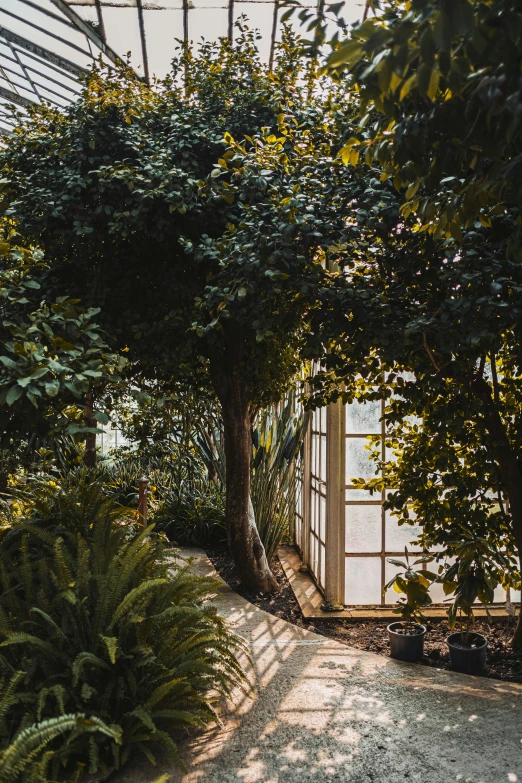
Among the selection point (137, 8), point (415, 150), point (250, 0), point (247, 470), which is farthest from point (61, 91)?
point (415, 150)

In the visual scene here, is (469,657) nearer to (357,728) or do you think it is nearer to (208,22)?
(357,728)

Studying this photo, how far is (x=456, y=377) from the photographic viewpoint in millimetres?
3617

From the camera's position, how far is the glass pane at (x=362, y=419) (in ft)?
16.1

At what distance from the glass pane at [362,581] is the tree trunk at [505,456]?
1.19 metres

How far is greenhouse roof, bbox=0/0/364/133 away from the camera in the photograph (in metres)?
6.71

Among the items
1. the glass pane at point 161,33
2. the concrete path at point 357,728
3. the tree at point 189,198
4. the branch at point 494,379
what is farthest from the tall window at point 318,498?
the glass pane at point 161,33

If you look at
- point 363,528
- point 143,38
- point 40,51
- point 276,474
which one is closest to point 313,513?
point 276,474

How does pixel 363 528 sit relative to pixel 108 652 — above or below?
above

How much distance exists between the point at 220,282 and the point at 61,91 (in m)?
6.37

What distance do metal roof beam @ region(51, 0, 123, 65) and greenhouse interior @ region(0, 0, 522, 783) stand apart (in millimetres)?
2852

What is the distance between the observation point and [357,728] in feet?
9.27

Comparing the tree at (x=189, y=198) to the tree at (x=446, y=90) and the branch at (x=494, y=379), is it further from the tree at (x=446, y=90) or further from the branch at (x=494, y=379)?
the tree at (x=446, y=90)

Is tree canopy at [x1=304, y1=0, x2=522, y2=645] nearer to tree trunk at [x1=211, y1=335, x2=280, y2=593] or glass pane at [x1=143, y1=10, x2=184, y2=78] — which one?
tree trunk at [x1=211, y1=335, x2=280, y2=593]

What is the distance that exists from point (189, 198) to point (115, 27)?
4392 mm
